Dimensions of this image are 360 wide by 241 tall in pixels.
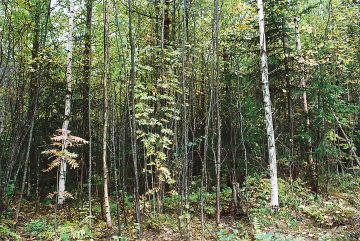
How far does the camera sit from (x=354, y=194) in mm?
13141

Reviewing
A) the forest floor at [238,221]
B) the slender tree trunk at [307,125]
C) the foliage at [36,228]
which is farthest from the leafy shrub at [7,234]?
the slender tree trunk at [307,125]

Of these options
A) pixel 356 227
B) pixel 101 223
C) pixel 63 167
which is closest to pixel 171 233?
pixel 101 223

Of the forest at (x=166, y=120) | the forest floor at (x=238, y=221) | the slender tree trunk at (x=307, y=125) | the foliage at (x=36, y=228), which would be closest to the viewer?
the forest floor at (x=238, y=221)

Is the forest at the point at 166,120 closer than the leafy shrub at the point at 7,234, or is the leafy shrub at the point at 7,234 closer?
the leafy shrub at the point at 7,234

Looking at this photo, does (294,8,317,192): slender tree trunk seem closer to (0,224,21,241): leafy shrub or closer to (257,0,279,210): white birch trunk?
(257,0,279,210): white birch trunk

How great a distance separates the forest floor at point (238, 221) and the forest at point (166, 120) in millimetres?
56

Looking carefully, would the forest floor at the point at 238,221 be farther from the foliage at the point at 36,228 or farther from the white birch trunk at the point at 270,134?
the white birch trunk at the point at 270,134

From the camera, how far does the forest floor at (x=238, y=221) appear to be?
6934mm

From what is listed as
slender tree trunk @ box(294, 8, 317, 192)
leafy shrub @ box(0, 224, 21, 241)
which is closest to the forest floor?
leafy shrub @ box(0, 224, 21, 241)

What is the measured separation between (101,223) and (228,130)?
5.91 m

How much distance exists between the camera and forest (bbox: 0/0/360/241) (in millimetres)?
7844

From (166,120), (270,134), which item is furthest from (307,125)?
(166,120)

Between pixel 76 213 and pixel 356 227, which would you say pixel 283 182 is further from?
pixel 76 213

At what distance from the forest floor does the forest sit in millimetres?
Result: 56
